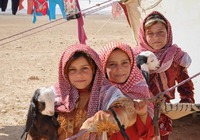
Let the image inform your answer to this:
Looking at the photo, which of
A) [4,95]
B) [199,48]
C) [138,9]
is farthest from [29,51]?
[199,48]

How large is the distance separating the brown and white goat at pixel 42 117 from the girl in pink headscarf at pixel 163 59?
3.54ft

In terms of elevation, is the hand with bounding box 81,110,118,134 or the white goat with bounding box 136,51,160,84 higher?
the white goat with bounding box 136,51,160,84

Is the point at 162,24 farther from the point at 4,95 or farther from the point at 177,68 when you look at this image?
the point at 4,95

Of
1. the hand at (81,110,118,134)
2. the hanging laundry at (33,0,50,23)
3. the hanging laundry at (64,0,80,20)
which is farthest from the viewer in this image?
the hanging laundry at (33,0,50,23)

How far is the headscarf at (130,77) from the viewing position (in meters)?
2.04

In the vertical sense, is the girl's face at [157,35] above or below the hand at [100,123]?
above

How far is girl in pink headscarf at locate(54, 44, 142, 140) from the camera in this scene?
5.82 ft

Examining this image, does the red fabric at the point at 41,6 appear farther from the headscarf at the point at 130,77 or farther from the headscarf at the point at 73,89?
the headscarf at the point at 73,89

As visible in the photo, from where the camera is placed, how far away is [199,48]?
4012 mm

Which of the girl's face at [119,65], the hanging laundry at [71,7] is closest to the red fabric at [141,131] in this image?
the girl's face at [119,65]

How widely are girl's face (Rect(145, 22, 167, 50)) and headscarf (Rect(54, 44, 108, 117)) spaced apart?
2.96 feet

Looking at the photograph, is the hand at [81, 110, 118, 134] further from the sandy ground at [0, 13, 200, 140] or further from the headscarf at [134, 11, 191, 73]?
the sandy ground at [0, 13, 200, 140]

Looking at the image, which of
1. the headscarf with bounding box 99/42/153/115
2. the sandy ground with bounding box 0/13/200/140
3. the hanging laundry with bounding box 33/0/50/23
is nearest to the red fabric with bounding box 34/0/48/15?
the hanging laundry with bounding box 33/0/50/23

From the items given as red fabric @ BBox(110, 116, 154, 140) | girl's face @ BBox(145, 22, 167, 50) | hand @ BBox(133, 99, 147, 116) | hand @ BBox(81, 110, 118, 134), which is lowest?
red fabric @ BBox(110, 116, 154, 140)
